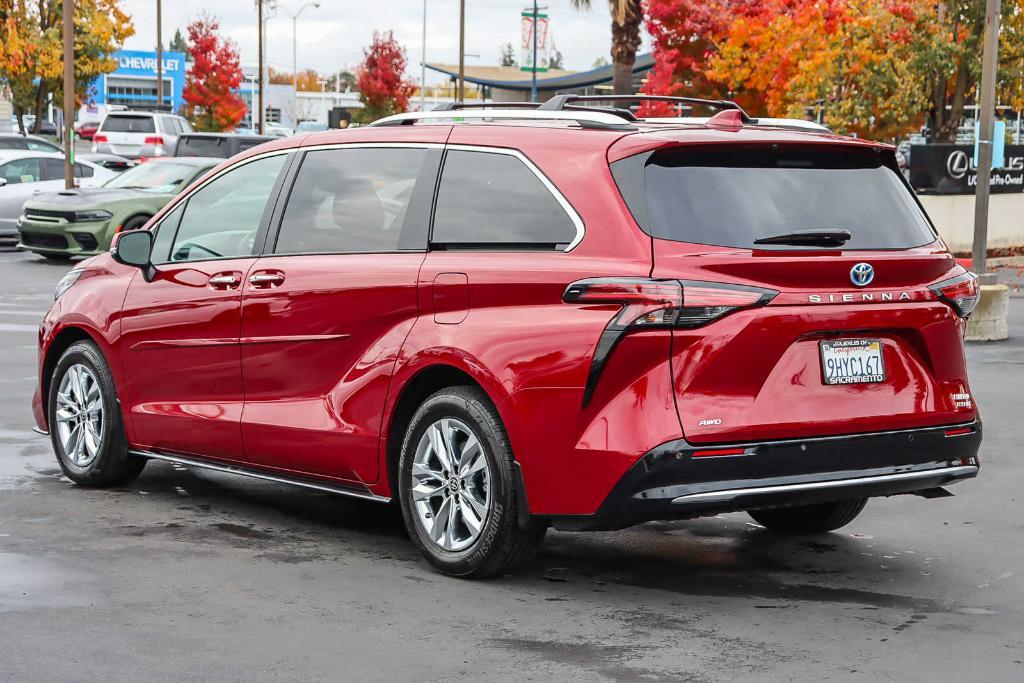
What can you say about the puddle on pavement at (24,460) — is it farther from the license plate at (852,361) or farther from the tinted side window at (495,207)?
the license plate at (852,361)

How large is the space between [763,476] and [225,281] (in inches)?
113

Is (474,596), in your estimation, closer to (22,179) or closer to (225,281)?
(225,281)

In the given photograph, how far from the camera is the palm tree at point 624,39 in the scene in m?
34.2

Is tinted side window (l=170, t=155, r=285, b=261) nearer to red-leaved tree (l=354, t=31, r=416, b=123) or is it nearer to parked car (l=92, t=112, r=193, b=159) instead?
parked car (l=92, t=112, r=193, b=159)

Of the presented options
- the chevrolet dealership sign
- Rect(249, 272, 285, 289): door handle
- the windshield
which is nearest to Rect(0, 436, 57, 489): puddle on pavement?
Rect(249, 272, 285, 289): door handle

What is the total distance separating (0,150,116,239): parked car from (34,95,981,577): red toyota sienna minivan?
775 inches

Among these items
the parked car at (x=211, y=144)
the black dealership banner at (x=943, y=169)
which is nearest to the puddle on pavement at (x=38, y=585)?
the black dealership banner at (x=943, y=169)

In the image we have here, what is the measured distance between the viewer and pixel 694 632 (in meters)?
5.49

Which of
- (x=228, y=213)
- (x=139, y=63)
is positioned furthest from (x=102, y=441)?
(x=139, y=63)

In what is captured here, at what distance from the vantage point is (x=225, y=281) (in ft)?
23.8

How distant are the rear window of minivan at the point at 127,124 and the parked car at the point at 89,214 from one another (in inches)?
809

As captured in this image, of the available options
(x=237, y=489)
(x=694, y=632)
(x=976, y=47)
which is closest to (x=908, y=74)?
(x=976, y=47)

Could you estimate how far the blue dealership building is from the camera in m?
123

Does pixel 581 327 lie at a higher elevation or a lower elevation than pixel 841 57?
lower
